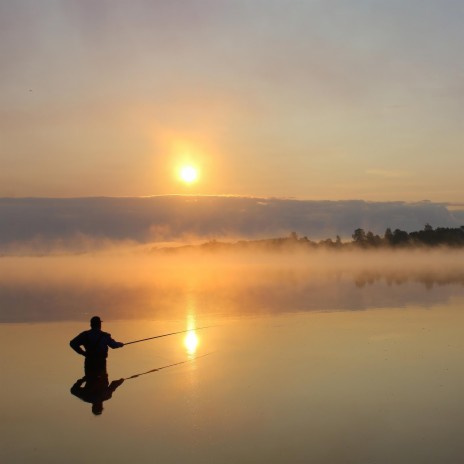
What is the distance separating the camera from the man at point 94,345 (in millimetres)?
14547

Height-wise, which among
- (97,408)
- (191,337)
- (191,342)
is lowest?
(97,408)

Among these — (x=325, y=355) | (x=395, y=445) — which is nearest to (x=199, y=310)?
(x=325, y=355)

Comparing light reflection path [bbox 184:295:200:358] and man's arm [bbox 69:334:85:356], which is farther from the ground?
light reflection path [bbox 184:295:200:358]

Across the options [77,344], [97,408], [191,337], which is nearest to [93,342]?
[77,344]

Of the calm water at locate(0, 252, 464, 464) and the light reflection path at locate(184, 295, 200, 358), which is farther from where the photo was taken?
the light reflection path at locate(184, 295, 200, 358)

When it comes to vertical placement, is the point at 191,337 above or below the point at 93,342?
above

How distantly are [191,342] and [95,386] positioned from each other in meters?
6.76

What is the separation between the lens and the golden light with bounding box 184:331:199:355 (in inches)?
751

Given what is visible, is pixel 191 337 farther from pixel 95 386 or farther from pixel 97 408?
pixel 97 408

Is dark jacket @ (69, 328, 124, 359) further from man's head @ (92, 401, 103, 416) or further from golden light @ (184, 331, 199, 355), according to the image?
golden light @ (184, 331, 199, 355)

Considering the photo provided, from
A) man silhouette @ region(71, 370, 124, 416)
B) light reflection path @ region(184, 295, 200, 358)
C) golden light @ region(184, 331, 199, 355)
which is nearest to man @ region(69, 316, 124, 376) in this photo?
man silhouette @ region(71, 370, 124, 416)

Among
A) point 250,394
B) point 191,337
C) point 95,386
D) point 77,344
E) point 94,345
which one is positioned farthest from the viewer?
point 191,337

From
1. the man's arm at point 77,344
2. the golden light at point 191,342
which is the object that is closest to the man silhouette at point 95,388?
the man's arm at point 77,344

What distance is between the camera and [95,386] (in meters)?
14.2
